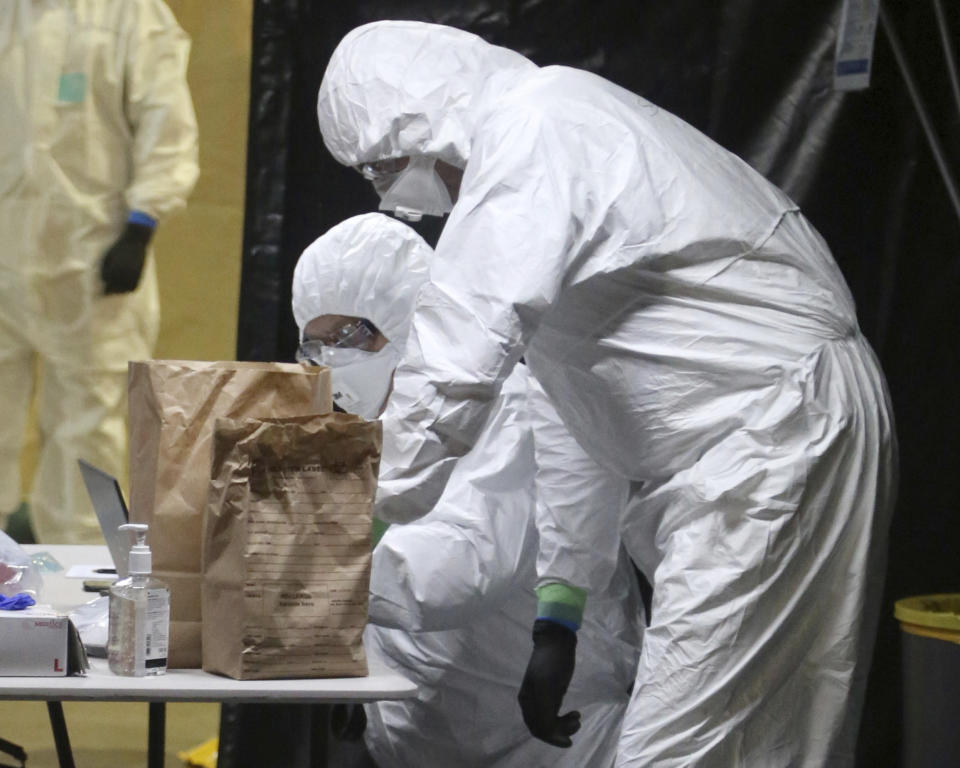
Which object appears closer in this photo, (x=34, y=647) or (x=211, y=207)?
(x=34, y=647)

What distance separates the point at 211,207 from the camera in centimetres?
274

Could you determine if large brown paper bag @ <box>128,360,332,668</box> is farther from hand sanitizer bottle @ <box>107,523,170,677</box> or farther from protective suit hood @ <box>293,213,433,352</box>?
protective suit hood @ <box>293,213,433,352</box>

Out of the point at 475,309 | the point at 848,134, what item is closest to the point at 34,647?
the point at 475,309

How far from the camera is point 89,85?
2.65m

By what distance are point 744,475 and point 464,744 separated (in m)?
0.93

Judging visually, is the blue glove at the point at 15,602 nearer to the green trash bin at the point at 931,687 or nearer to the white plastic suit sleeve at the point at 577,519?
the white plastic suit sleeve at the point at 577,519

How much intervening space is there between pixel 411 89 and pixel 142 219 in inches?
40.6

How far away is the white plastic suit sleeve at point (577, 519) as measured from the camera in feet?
7.14

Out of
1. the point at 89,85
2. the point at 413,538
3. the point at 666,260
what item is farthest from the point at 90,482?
the point at 89,85

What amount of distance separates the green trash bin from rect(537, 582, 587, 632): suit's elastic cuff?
1.74ft

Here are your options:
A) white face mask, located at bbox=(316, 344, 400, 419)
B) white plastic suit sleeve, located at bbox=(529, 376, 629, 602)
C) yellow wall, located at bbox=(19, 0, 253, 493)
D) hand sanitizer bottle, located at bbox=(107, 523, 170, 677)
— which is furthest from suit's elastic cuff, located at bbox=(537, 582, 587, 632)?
yellow wall, located at bbox=(19, 0, 253, 493)

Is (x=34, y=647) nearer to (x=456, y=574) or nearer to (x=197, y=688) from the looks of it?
(x=197, y=688)

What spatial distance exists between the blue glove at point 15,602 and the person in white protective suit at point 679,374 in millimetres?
442

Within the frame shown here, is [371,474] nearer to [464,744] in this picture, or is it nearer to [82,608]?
[82,608]
